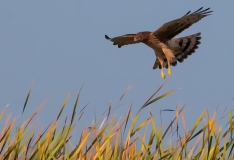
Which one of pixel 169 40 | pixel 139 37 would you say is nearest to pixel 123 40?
pixel 139 37

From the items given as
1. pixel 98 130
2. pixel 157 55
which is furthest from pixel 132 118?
pixel 157 55

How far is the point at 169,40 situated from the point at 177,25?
0.53m

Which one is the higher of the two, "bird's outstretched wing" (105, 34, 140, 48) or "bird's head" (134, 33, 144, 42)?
"bird's outstretched wing" (105, 34, 140, 48)

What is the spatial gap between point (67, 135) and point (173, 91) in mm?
776

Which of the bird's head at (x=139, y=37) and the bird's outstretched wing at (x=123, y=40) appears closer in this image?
the bird's head at (x=139, y=37)

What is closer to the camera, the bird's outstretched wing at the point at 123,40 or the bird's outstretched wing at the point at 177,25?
the bird's outstretched wing at the point at 177,25

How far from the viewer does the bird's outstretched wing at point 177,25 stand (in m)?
8.17

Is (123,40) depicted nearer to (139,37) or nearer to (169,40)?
(139,37)

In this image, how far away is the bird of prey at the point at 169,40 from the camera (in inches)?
333

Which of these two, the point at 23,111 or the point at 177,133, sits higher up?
the point at 23,111

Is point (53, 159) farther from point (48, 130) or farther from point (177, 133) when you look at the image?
point (177, 133)

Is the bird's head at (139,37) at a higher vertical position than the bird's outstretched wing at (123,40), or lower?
lower

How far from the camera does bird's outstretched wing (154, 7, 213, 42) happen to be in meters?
8.17

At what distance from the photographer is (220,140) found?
3.83 m
